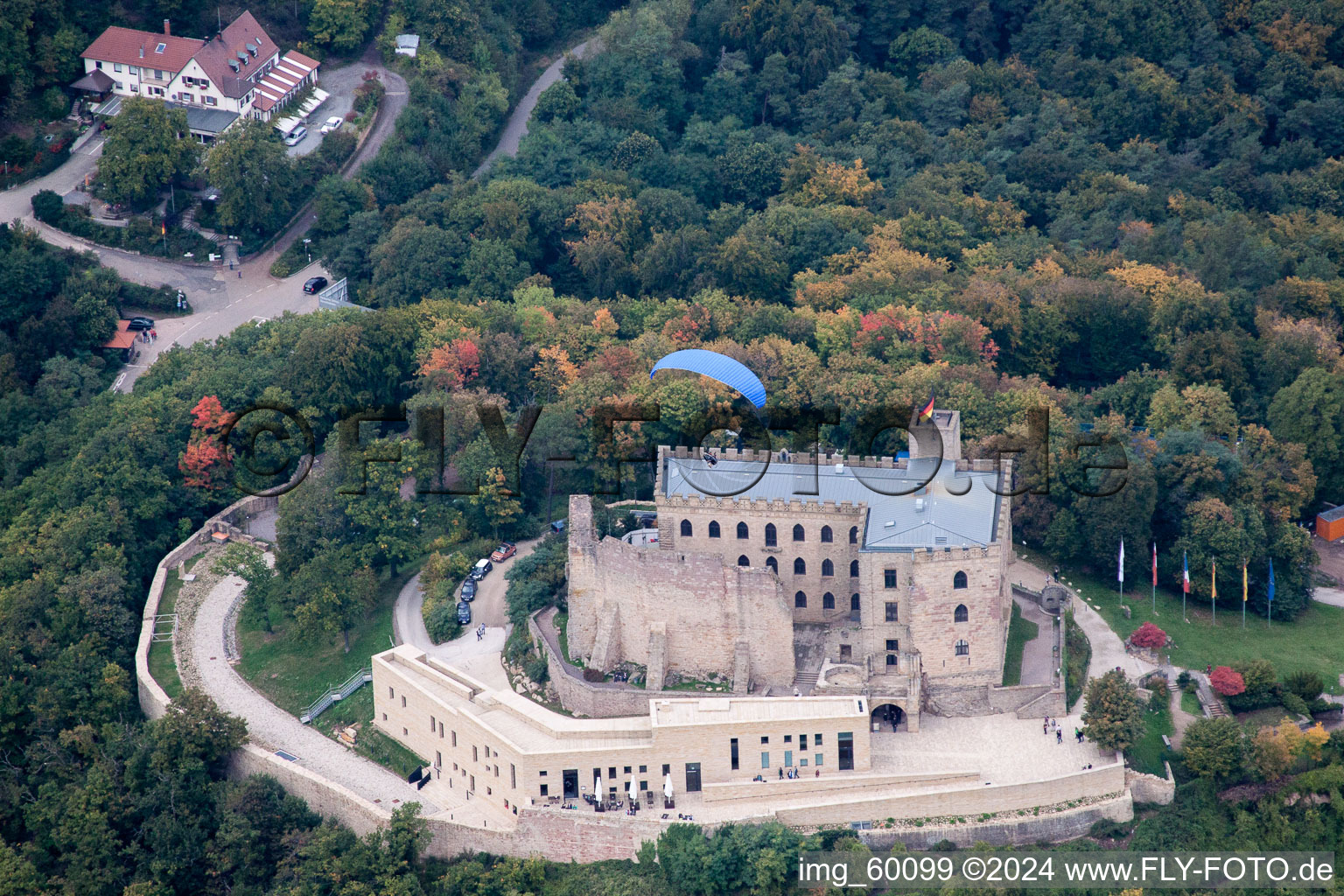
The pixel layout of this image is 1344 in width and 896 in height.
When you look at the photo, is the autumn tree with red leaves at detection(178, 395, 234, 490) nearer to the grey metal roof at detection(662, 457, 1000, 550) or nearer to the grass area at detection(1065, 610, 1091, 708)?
the grey metal roof at detection(662, 457, 1000, 550)

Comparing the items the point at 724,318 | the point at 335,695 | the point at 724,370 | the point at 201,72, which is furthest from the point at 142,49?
the point at 724,370

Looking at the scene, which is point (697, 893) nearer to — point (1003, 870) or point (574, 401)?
point (1003, 870)

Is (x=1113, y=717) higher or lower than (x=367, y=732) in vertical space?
higher

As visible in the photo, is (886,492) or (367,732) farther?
(367,732)

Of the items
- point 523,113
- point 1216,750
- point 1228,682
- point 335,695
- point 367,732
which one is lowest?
point 367,732

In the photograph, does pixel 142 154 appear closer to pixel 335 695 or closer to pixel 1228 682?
pixel 335 695

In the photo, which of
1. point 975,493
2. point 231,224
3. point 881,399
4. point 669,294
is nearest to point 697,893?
point 975,493

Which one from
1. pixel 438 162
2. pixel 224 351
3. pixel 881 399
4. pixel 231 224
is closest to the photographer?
pixel 881 399

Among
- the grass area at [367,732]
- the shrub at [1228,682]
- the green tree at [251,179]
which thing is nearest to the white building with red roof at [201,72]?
the green tree at [251,179]
